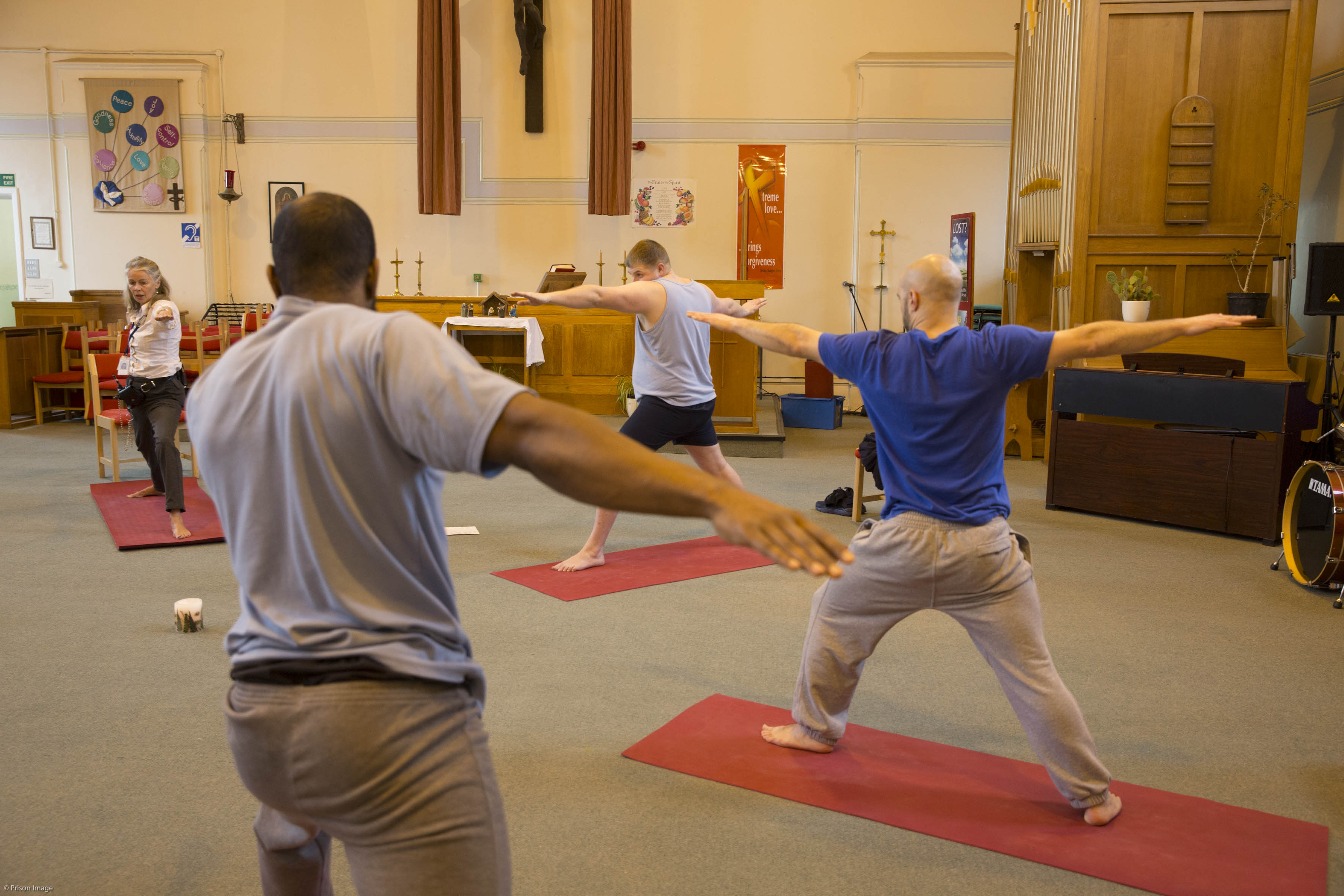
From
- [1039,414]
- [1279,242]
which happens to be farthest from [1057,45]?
[1039,414]

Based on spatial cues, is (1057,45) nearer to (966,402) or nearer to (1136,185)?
(1136,185)

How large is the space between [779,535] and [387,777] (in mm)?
593

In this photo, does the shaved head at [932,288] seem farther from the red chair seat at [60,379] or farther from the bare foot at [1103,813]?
the red chair seat at [60,379]

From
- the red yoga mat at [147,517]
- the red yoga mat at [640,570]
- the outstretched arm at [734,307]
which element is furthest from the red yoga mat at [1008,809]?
the red yoga mat at [147,517]

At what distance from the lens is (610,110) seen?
1105 centimetres

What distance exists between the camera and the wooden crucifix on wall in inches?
425

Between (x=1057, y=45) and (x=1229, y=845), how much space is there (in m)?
7.13

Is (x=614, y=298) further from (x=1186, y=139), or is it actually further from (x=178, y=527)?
(x=1186, y=139)

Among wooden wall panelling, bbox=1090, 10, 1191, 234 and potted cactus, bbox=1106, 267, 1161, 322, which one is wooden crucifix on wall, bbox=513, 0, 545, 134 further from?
potted cactus, bbox=1106, 267, 1161, 322

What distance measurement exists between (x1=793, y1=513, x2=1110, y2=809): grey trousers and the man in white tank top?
7.13 feet

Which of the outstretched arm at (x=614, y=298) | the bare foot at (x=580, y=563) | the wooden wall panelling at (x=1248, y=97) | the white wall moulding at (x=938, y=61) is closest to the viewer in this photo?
the outstretched arm at (x=614, y=298)

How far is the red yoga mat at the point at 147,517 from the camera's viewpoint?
214 inches

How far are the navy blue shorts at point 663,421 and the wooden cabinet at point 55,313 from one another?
8.35 m

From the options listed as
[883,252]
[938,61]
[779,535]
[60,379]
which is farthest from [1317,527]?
[60,379]
